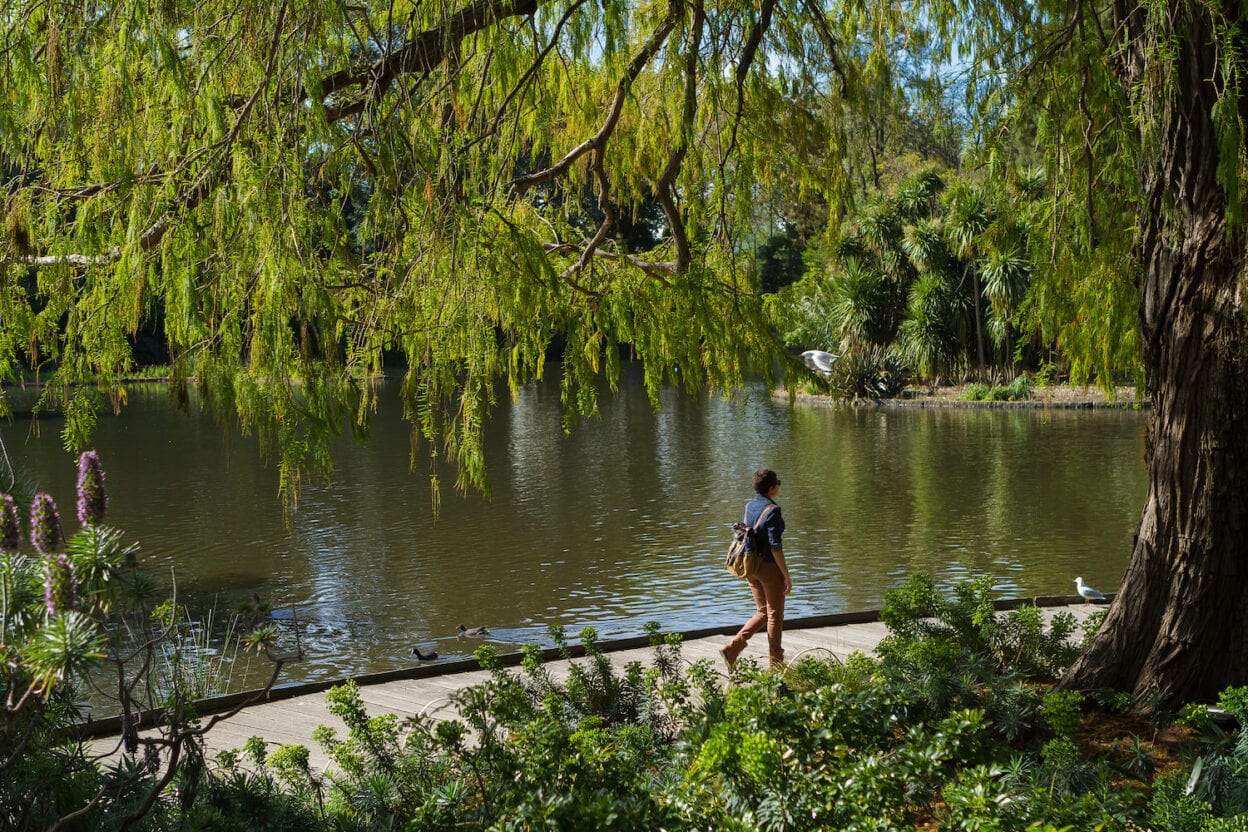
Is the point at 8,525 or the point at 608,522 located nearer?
the point at 8,525

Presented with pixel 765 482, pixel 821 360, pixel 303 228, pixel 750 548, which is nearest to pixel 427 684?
pixel 750 548

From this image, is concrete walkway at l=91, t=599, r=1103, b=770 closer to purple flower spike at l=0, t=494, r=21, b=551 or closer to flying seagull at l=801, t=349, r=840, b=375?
purple flower spike at l=0, t=494, r=21, b=551

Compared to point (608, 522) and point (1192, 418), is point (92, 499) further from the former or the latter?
point (608, 522)

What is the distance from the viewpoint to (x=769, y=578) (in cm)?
655

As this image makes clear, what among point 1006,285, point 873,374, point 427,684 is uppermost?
point 1006,285

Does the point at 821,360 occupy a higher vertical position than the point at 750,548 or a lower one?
higher

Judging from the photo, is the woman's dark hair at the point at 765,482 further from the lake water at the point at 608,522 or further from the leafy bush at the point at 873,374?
the leafy bush at the point at 873,374

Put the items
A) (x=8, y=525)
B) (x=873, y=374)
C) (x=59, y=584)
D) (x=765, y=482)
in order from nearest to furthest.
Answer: (x=59, y=584) → (x=8, y=525) → (x=765, y=482) → (x=873, y=374)

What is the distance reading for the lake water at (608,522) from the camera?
1084cm

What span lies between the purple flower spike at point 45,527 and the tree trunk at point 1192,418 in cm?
421

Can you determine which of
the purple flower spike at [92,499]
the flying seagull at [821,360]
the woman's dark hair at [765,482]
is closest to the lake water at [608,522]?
the woman's dark hair at [765,482]

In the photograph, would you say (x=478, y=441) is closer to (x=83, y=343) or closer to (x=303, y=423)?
(x=303, y=423)

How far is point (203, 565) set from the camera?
12.7 meters

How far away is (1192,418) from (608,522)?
10.4 m
